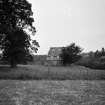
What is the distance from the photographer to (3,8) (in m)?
18.1

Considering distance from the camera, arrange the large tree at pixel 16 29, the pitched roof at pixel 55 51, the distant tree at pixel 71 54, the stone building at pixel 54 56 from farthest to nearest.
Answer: the pitched roof at pixel 55 51, the stone building at pixel 54 56, the distant tree at pixel 71 54, the large tree at pixel 16 29

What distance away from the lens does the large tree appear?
18.5m

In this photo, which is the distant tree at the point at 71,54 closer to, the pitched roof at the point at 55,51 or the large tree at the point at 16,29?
the pitched roof at the point at 55,51

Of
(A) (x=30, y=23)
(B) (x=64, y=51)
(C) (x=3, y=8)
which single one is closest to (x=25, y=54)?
(A) (x=30, y=23)

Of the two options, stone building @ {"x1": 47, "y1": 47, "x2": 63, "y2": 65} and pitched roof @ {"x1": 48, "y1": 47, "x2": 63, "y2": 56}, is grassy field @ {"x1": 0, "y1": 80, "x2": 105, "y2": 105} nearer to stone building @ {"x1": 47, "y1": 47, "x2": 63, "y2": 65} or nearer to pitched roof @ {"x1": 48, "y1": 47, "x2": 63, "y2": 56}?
stone building @ {"x1": 47, "y1": 47, "x2": 63, "y2": 65}

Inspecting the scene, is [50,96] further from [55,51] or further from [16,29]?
[55,51]

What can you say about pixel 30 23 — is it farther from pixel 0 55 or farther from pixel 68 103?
pixel 68 103

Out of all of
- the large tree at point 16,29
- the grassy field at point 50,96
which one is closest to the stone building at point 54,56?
the large tree at point 16,29

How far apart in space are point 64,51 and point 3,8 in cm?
3143

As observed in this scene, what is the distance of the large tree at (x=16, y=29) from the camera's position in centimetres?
1845

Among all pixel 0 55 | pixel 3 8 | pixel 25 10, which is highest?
pixel 25 10

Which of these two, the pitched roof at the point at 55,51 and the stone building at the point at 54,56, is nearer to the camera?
the stone building at the point at 54,56

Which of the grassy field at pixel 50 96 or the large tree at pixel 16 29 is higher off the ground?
the large tree at pixel 16 29

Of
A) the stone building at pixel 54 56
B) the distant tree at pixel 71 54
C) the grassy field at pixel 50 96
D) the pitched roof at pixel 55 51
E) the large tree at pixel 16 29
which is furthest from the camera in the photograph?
the pitched roof at pixel 55 51
